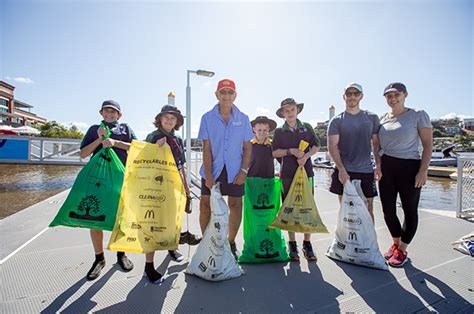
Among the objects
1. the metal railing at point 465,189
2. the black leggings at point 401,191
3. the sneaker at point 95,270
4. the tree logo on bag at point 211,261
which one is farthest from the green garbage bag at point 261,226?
the metal railing at point 465,189

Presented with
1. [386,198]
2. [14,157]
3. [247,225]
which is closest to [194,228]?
[247,225]

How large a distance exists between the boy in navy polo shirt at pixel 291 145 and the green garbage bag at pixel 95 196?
1.53 meters

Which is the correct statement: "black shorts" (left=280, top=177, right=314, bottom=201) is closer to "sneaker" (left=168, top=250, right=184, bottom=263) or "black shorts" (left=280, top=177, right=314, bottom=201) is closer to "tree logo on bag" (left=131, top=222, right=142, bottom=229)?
"sneaker" (left=168, top=250, right=184, bottom=263)

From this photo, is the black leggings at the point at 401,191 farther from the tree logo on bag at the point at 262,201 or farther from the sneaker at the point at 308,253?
the tree logo on bag at the point at 262,201

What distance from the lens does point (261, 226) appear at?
2334 millimetres

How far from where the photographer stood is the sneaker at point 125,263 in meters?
2.14

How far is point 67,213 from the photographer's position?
6.20 feet

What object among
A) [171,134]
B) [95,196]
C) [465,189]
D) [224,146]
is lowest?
[465,189]

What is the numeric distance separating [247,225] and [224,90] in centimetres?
132

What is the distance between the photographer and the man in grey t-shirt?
7.61 feet

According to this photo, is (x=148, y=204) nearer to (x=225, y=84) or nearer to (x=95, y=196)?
(x=95, y=196)

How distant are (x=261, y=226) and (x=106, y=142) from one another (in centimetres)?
160

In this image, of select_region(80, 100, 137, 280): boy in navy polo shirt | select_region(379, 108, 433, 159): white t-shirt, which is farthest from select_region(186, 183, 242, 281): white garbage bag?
select_region(379, 108, 433, 159): white t-shirt

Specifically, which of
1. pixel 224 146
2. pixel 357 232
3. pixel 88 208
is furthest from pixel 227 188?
pixel 357 232
